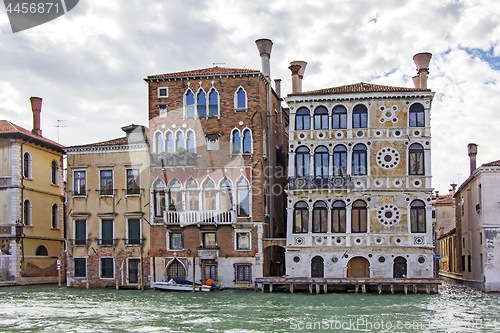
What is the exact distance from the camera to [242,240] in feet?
111

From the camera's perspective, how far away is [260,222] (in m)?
33.6

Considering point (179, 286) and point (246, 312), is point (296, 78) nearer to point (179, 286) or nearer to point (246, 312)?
point (179, 286)

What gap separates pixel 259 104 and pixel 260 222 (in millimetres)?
6561

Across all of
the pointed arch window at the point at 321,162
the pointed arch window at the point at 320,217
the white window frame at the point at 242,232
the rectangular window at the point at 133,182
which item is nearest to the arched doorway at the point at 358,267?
the pointed arch window at the point at 320,217

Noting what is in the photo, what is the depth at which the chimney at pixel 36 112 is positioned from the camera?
43000 mm

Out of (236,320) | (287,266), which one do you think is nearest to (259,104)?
(287,266)

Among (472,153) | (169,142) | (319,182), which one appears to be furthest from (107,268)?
(472,153)

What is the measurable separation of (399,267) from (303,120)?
9303mm

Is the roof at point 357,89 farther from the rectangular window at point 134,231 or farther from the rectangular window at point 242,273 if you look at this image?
the rectangular window at point 134,231

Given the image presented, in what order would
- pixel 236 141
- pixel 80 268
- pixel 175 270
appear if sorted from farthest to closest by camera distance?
pixel 80 268
pixel 236 141
pixel 175 270

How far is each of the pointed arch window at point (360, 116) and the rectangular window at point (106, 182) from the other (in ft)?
46.5

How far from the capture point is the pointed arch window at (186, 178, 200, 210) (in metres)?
34.6

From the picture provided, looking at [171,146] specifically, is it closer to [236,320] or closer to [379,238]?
[379,238]

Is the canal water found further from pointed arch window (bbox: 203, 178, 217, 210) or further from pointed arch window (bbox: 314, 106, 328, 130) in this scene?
pointed arch window (bbox: 314, 106, 328, 130)
